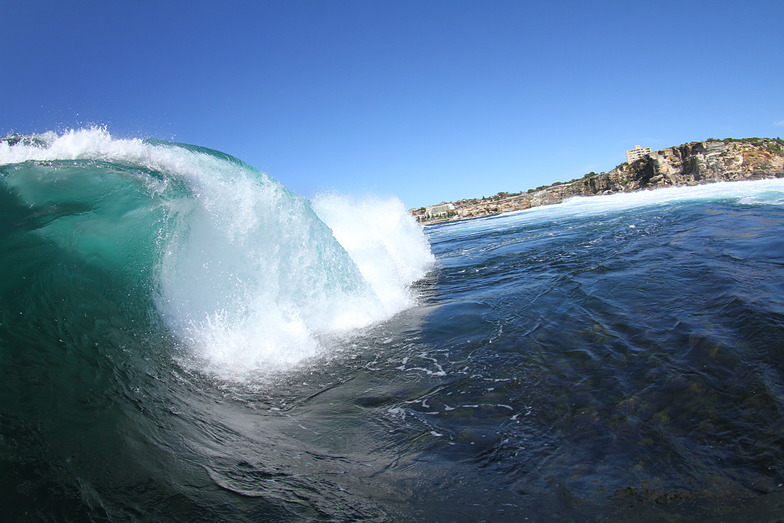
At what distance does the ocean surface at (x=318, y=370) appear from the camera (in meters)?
2.33

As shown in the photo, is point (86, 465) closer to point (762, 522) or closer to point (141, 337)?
point (141, 337)

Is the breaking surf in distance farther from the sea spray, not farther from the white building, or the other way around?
the white building

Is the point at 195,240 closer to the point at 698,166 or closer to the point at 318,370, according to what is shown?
the point at 318,370

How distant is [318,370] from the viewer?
4.82 metres

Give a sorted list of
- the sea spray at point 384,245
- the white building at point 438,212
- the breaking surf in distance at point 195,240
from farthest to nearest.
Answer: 1. the white building at point 438,212
2. the sea spray at point 384,245
3. the breaking surf in distance at point 195,240

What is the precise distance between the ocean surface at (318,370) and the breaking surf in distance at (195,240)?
3 centimetres

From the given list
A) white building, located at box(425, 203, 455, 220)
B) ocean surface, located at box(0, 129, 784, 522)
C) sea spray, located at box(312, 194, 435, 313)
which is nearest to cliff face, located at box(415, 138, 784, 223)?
white building, located at box(425, 203, 455, 220)

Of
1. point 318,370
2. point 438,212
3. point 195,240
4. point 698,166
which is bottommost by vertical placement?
point 318,370

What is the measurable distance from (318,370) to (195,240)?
316 centimetres

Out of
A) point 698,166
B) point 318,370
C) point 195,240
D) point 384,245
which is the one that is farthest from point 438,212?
point 318,370

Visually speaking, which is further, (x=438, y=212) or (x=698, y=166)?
(x=438, y=212)

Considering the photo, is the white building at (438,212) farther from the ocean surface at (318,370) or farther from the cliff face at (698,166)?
the ocean surface at (318,370)

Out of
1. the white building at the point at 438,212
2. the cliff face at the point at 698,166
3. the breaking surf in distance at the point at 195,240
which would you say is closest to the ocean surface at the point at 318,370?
the breaking surf in distance at the point at 195,240

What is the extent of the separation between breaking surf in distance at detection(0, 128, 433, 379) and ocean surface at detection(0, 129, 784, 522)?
0.10 ft
